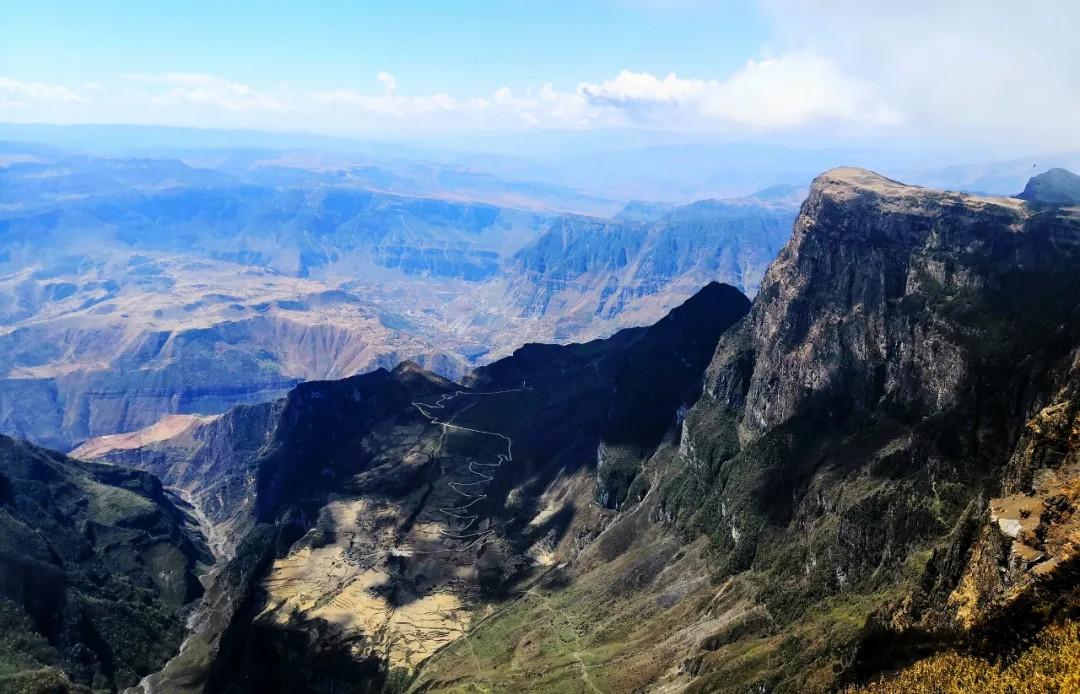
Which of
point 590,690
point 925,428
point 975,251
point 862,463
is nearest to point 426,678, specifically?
point 590,690

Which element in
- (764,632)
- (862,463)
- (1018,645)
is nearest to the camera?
(1018,645)

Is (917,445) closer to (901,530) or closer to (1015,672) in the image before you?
(901,530)

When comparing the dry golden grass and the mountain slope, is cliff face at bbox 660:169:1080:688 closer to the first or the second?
the mountain slope

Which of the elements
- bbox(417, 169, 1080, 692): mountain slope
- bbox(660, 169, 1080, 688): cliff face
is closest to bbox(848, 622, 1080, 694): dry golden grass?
bbox(417, 169, 1080, 692): mountain slope

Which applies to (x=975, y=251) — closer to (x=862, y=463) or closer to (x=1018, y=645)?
(x=862, y=463)

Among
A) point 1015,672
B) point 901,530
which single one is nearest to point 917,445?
point 901,530

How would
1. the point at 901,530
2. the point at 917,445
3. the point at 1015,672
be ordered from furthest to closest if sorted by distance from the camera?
the point at 917,445, the point at 901,530, the point at 1015,672

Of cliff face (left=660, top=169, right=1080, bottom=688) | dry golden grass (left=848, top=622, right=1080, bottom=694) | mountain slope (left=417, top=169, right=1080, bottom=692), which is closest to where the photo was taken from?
dry golden grass (left=848, top=622, right=1080, bottom=694)

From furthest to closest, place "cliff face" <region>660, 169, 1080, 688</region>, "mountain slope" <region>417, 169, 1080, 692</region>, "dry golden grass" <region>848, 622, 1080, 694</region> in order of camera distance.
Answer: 1. "cliff face" <region>660, 169, 1080, 688</region>
2. "mountain slope" <region>417, 169, 1080, 692</region>
3. "dry golden grass" <region>848, 622, 1080, 694</region>

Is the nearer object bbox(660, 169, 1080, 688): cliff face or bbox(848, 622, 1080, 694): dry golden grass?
bbox(848, 622, 1080, 694): dry golden grass
